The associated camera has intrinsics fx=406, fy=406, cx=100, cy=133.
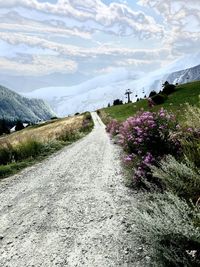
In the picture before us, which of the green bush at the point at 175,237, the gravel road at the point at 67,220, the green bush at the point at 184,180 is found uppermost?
the green bush at the point at 184,180

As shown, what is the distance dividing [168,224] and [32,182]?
8.70 metres

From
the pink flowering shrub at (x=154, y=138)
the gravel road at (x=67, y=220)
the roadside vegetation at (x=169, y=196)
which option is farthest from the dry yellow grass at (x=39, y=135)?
the roadside vegetation at (x=169, y=196)

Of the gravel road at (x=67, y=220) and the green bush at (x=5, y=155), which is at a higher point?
the green bush at (x=5, y=155)

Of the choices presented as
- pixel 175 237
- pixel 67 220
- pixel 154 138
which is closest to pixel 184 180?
pixel 175 237

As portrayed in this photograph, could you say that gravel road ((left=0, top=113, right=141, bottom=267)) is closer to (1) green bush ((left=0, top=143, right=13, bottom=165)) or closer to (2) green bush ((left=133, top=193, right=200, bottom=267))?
(2) green bush ((left=133, top=193, right=200, bottom=267))

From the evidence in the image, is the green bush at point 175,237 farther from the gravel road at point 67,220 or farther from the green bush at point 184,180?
the green bush at point 184,180

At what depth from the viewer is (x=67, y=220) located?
28.4ft

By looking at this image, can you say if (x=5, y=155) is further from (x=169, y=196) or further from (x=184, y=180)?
(x=169, y=196)

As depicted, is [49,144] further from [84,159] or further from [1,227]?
[1,227]

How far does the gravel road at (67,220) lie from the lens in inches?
268

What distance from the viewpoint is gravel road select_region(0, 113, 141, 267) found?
6801 mm

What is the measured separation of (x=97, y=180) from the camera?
12.8 metres

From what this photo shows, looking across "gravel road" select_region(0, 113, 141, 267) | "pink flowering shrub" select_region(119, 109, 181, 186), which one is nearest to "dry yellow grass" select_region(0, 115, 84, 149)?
"gravel road" select_region(0, 113, 141, 267)

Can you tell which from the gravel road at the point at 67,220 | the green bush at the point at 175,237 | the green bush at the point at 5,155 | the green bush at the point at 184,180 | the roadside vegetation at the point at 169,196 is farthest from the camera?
the green bush at the point at 5,155
